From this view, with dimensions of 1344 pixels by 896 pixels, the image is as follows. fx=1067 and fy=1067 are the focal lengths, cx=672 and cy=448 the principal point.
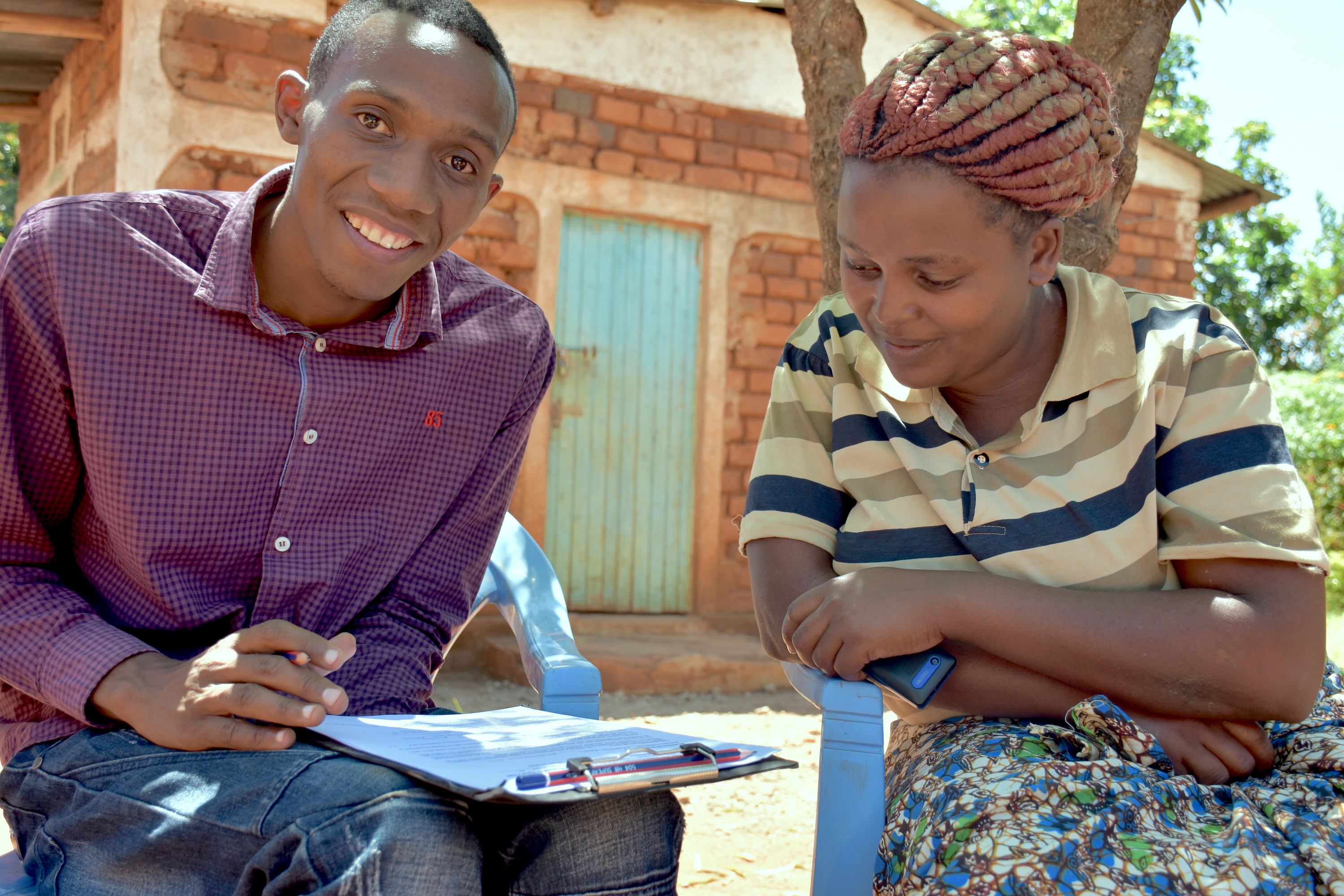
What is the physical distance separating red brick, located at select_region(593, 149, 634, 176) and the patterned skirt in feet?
15.8

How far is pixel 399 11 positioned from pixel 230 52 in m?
3.92

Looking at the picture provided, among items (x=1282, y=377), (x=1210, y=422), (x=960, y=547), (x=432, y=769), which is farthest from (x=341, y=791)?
(x=1282, y=377)

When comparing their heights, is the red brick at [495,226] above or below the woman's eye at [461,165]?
above

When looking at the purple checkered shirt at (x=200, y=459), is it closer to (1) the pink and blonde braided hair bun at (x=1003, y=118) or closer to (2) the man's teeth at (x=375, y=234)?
(2) the man's teeth at (x=375, y=234)

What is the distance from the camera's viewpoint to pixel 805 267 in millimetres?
6363

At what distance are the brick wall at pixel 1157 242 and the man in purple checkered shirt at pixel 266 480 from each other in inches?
241

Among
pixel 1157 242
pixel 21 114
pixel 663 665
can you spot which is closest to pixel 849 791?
pixel 663 665

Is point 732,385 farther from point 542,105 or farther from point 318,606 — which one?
point 318,606

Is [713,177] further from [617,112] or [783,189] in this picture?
[617,112]

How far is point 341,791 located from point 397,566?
65 centimetres

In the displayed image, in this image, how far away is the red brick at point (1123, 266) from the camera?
705cm

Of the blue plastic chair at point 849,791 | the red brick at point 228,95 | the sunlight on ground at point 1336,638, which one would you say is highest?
the red brick at point 228,95

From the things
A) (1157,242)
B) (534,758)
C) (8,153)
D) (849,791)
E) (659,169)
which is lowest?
(849,791)

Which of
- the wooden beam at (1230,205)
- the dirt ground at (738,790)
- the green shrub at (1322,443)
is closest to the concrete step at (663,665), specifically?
the dirt ground at (738,790)
